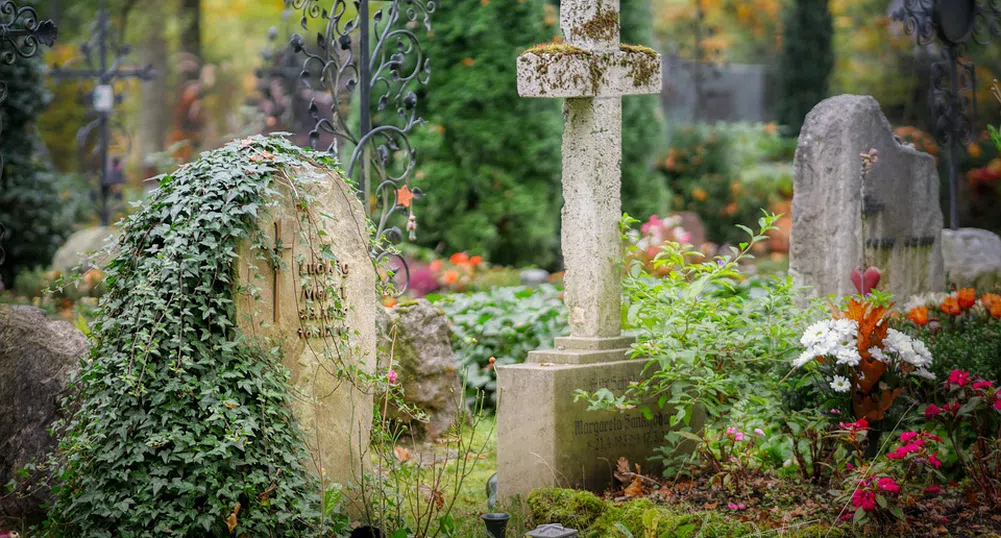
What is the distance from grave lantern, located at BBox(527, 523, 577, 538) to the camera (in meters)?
4.42

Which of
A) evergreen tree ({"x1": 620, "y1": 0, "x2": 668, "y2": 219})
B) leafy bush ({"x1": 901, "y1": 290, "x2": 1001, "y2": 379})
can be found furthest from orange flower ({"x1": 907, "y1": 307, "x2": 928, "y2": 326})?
evergreen tree ({"x1": 620, "y1": 0, "x2": 668, "y2": 219})

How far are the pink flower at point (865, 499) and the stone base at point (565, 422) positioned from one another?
1.42 meters

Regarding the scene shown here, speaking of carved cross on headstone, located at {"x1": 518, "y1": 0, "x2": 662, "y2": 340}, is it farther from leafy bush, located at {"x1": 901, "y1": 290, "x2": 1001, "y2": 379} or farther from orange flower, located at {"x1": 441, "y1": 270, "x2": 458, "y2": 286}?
orange flower, located at {"x1": 441, "y1": 270, "x2": 458, "y2": 286}

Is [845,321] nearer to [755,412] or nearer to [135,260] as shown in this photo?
[755,412]

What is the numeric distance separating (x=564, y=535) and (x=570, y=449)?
123 centimetres

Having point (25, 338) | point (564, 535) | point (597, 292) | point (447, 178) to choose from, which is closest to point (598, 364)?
point (597, 292)

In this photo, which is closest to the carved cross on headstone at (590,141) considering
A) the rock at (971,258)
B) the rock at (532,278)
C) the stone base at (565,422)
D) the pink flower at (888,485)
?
the stone base at (565,422)

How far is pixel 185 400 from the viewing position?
4.39 m

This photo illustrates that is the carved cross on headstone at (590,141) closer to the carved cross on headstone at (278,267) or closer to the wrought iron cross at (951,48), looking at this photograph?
Result: the carved cross on headstone at (278,267)

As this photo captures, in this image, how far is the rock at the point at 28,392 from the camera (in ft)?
17.0

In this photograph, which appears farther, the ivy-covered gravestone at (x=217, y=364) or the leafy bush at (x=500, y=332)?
the leafy bush at (x=500, y=332)

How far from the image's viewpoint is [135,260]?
4633 millimetres

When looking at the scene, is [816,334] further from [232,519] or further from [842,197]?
[232,519]

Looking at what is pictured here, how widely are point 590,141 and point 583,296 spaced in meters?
0.80
